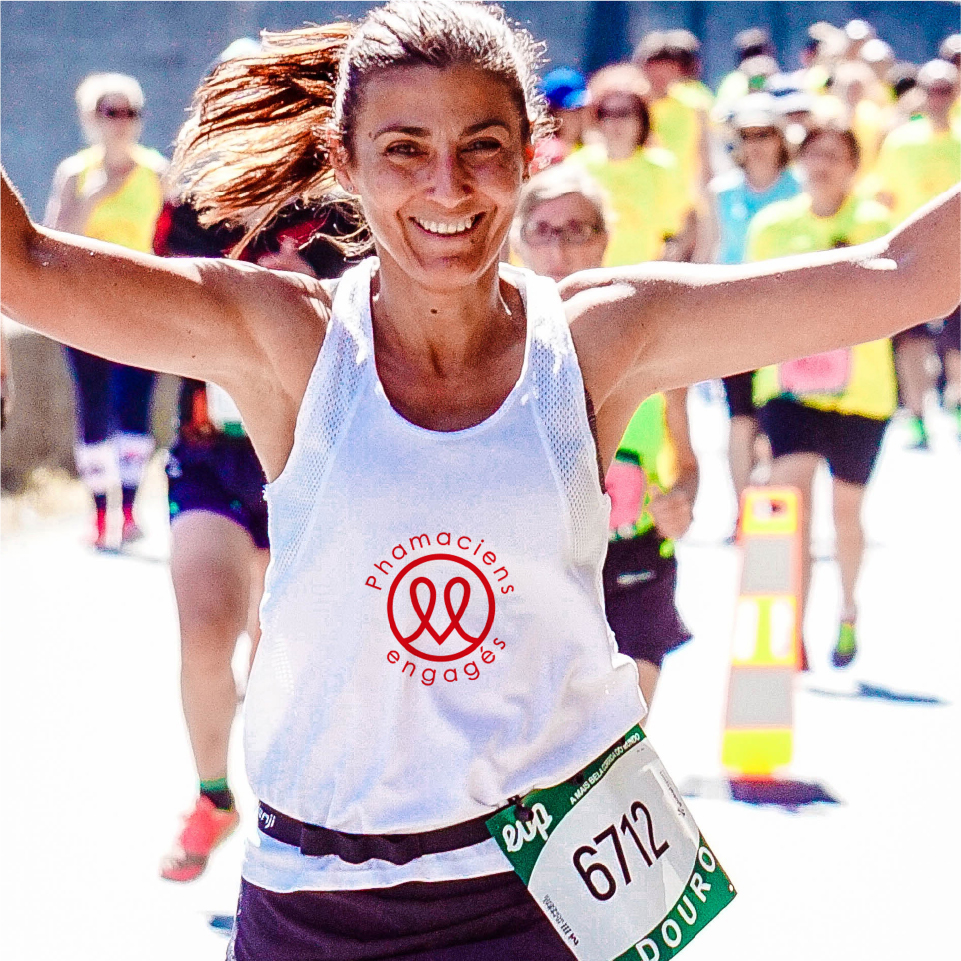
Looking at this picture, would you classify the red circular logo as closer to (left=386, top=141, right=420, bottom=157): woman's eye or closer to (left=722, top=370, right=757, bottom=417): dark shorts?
(left=386, top=141, right=420, bottom=157): woman's eye

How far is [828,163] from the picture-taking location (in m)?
6.95

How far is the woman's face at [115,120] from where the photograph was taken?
881 centimetres

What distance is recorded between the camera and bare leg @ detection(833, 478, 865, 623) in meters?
6.87

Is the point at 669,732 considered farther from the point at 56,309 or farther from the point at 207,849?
the point at 56,309

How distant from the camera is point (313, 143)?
2.69m

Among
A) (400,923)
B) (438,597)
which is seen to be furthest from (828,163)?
(400,923)

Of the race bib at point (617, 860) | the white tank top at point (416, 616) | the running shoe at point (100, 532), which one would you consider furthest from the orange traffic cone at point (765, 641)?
the running shoe at point (100, 532)

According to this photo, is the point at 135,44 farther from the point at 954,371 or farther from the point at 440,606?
the point at 440,606

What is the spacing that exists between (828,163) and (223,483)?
10.9ft

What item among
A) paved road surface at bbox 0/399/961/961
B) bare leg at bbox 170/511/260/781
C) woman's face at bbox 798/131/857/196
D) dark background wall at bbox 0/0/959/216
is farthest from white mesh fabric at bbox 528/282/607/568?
dark background wall at bbox 0/0/959/216

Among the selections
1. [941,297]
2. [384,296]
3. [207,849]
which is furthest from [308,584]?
[207,849]

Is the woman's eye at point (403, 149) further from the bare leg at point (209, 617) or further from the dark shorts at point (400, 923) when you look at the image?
the bare leg at point (209, 617)

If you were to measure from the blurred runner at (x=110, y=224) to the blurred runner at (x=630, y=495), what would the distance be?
14.7ft

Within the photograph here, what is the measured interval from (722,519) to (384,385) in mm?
7831
